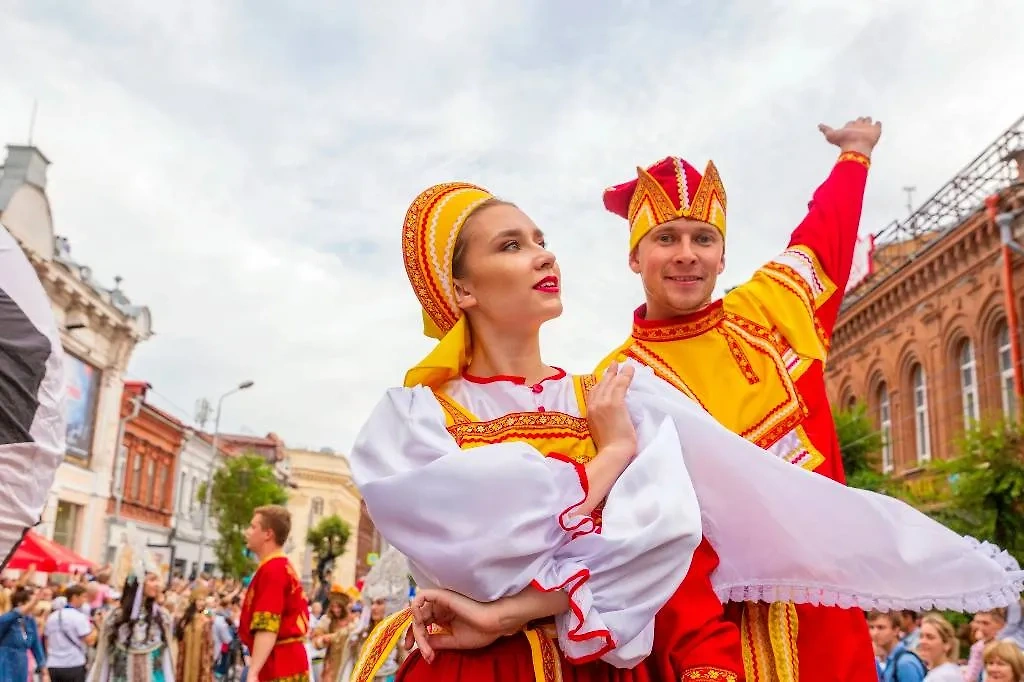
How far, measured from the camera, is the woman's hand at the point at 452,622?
1.93 m

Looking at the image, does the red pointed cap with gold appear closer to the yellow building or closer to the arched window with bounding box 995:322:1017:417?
the arched window with bounding box 995:322:1017:417

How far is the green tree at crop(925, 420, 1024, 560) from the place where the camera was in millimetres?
14305

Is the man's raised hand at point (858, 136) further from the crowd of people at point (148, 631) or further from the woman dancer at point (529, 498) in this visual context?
the crowd of people at point (148, 631)

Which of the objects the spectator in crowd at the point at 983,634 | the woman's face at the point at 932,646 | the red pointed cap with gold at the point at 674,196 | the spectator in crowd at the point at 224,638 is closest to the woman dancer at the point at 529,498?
the red pointed cap with gold at the point at 674,196

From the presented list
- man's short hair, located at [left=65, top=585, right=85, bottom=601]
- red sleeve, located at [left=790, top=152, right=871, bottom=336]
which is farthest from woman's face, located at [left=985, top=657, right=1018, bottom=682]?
man's short hair, located at [left=65, top=585, right=85, bottom=601]

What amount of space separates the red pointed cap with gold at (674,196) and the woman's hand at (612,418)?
36.6 inches

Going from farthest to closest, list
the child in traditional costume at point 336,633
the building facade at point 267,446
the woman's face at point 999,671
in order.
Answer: the building facade at point 267,446 → the child in traditional costume at point 336,633 → the woman's face at point 999,671

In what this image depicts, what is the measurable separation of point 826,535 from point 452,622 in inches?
33.2

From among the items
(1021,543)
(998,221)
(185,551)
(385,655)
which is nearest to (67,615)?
(385,655)

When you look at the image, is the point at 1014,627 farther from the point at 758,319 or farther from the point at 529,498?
the point at 529,498

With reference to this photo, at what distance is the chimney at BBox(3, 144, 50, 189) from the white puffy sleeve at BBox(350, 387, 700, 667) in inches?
1203

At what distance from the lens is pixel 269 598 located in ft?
22.7

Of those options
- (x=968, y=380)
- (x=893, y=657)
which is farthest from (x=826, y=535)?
(x=968, y=380)

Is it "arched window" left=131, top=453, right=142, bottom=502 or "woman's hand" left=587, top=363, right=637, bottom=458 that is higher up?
"arched window" left=131, top=453, right=142, bottom=502
